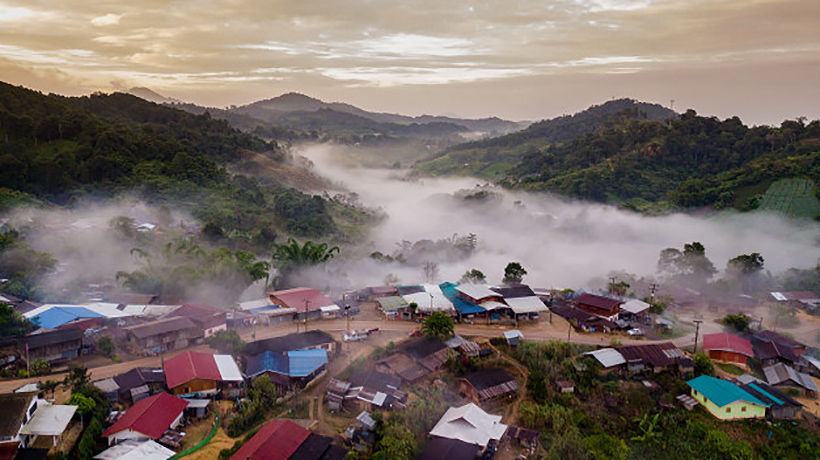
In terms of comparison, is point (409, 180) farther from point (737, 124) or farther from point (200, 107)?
point (200, 107)

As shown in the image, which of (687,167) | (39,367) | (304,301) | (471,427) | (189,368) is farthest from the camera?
(687,167)

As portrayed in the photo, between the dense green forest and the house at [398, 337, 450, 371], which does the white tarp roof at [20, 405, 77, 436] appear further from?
the dense green forest

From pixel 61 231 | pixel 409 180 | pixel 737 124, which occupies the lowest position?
pixel 409 180

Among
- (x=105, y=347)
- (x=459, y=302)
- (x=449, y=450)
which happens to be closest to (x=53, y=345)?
(x=105, y=347)

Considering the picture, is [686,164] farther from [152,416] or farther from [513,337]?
[152,416]

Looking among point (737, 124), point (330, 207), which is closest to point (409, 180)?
point (330, 207)

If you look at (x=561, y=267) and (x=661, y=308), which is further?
(x=561, y=267)
